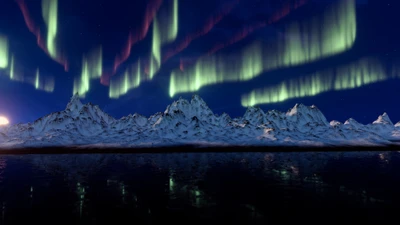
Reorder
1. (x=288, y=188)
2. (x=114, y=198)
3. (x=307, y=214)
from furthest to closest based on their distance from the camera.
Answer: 1. (x=288, y=188)
2. (x=114, y=198)
3. (x=307, y=214)

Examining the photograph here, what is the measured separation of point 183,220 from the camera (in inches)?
803

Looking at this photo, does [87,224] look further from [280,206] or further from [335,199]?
[335,199]

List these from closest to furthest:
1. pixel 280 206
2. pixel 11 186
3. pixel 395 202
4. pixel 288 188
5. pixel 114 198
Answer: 1. pixel 280 206
2. pixel 395 202
3. pixel 114 198
4. pixel 288 188
5. pixel 11 186

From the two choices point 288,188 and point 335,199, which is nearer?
point 335,199

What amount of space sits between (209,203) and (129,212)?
307 inches

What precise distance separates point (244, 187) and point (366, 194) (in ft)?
47.3

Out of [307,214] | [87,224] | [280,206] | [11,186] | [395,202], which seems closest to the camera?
[87,224]

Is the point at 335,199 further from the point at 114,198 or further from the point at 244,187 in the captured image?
the point at 114,198

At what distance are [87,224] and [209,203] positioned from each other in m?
11.5

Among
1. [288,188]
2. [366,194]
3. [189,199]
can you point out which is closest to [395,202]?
[366,194]

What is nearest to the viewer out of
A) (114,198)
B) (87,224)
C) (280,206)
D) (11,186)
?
(87,224)

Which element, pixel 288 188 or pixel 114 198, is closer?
pixel 114 198

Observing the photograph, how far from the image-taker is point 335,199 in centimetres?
2822

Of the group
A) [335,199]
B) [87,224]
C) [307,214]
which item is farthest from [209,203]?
[335,199]
